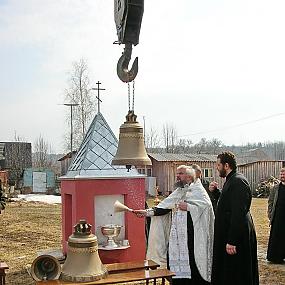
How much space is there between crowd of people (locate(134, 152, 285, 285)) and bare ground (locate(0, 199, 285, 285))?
1867 millimetres

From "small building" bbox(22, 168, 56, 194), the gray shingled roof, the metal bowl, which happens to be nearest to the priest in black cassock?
the gray shingled roof

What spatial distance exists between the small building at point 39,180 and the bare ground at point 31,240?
1462cm

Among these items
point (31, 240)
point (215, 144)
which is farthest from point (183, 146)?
point (31, 240)

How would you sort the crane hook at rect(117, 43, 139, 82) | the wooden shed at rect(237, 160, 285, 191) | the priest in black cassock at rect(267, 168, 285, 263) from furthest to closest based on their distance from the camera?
1. the wooden shed at rect(237, 160, 285, 191)
2. the priest in black cassock at rect(267, 168, 285, 263)
3. the crane hook at rect(117, 43, 139, 82)

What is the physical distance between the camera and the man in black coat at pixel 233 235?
526cm

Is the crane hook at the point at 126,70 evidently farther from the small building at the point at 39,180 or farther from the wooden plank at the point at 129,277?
the small building at the point at 39,180

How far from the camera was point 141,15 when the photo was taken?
357 centimetres

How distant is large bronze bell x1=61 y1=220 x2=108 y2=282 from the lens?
15.6 feet

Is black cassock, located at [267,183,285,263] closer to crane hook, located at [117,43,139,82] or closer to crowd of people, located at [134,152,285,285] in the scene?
crowd of people, located at [134,152,285,285]

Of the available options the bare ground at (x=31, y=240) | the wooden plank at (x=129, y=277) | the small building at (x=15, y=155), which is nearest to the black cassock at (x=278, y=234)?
the bare ground at (x=31, y=240)

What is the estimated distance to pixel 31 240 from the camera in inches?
464

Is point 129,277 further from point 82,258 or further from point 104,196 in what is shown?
point 104,196

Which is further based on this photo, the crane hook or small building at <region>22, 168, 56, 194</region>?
small building at <region>22, 168, 56, 194</region>

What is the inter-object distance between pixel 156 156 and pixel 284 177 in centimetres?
2483
